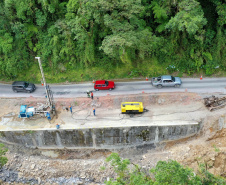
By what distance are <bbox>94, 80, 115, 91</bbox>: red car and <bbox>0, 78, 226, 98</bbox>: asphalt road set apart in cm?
56

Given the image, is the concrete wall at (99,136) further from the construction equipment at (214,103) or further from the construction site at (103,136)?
the construction equipment at (214,103)

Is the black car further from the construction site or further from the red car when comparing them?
the red car

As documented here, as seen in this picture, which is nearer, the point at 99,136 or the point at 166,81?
the point at 99,136

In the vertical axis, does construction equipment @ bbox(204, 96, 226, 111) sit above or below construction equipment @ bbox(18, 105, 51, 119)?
above

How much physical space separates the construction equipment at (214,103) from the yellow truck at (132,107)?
31.0 feet

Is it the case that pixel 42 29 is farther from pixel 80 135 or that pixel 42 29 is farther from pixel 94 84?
pixel 80 135

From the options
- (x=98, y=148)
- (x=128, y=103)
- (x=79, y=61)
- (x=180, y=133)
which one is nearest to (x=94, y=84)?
(x=79, y=61)

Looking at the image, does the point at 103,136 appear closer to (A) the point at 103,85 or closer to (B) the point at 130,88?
(A) the point at 103,85

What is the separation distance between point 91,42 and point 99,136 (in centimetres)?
1501

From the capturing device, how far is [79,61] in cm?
3703

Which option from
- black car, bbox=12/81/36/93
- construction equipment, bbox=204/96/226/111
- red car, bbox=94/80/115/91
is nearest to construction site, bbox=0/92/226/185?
construction equipment, bbox=204/96/226/111

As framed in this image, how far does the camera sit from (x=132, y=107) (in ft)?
98.9

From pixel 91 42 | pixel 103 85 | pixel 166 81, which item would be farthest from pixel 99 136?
pixel 91 42

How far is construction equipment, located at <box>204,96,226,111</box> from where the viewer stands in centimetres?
3028
